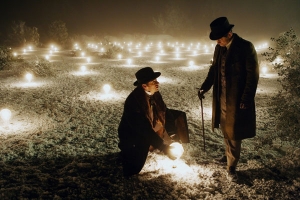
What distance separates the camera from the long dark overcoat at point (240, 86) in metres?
3.11

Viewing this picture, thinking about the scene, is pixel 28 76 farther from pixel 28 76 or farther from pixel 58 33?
pixel 58 33

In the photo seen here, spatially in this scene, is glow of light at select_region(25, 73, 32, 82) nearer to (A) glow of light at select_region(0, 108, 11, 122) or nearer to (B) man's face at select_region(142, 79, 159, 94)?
(A) glow of light at select_region(0, 108, 11, 122)

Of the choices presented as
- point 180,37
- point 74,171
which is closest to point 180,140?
point 74,171

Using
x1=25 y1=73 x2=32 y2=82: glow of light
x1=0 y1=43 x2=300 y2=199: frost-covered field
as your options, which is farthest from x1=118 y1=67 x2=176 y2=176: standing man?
x1=25 y1=73 x2=32 y2=82: glow of light

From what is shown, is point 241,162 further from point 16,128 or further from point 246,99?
point 16,128

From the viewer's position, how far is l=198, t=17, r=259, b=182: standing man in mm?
3127

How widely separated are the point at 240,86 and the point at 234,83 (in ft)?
0.28

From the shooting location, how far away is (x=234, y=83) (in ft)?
10.6

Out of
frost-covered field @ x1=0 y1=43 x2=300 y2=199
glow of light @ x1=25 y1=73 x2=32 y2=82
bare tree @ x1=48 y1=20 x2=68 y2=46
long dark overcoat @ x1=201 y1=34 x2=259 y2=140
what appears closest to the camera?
long dark overcoat @ x1=201 y1=34 x2=259 y2=140

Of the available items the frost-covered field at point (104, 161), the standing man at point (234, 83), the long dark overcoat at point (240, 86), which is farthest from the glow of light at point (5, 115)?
the long dark overcoat at point (240, 86)

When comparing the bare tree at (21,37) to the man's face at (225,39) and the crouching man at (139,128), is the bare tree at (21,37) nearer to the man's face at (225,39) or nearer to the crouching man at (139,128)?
the crouching man at (139,128)

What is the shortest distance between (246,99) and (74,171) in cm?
271

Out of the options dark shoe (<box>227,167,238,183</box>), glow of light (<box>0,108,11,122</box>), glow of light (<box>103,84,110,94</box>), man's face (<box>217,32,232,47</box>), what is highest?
man's face (<box>217,32,232,47</box>)

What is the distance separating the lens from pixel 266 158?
13.5 ft
